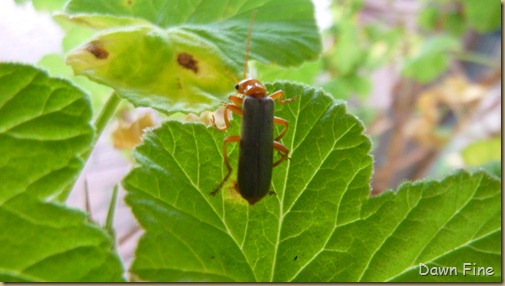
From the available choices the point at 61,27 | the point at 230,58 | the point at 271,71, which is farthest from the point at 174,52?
the point at 61,27

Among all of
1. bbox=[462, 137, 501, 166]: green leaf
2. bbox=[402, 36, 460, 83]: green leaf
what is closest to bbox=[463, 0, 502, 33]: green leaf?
bbox=[402, 36, 460, 83]: green leaf

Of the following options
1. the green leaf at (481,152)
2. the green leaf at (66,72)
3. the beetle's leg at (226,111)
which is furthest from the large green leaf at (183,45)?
the green leaf at (481,152)

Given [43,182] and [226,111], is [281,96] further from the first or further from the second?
[43,182]

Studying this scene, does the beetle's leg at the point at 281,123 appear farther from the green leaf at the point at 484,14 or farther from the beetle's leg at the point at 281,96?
the green leaf at the point at 484,14

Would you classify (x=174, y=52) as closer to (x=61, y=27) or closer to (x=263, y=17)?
(x=263, y=17)

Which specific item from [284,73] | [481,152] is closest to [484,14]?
[481,152]

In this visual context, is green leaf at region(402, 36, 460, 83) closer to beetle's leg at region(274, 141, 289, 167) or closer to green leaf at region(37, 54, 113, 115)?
green leaf at region(37, 54, 113, 115)
